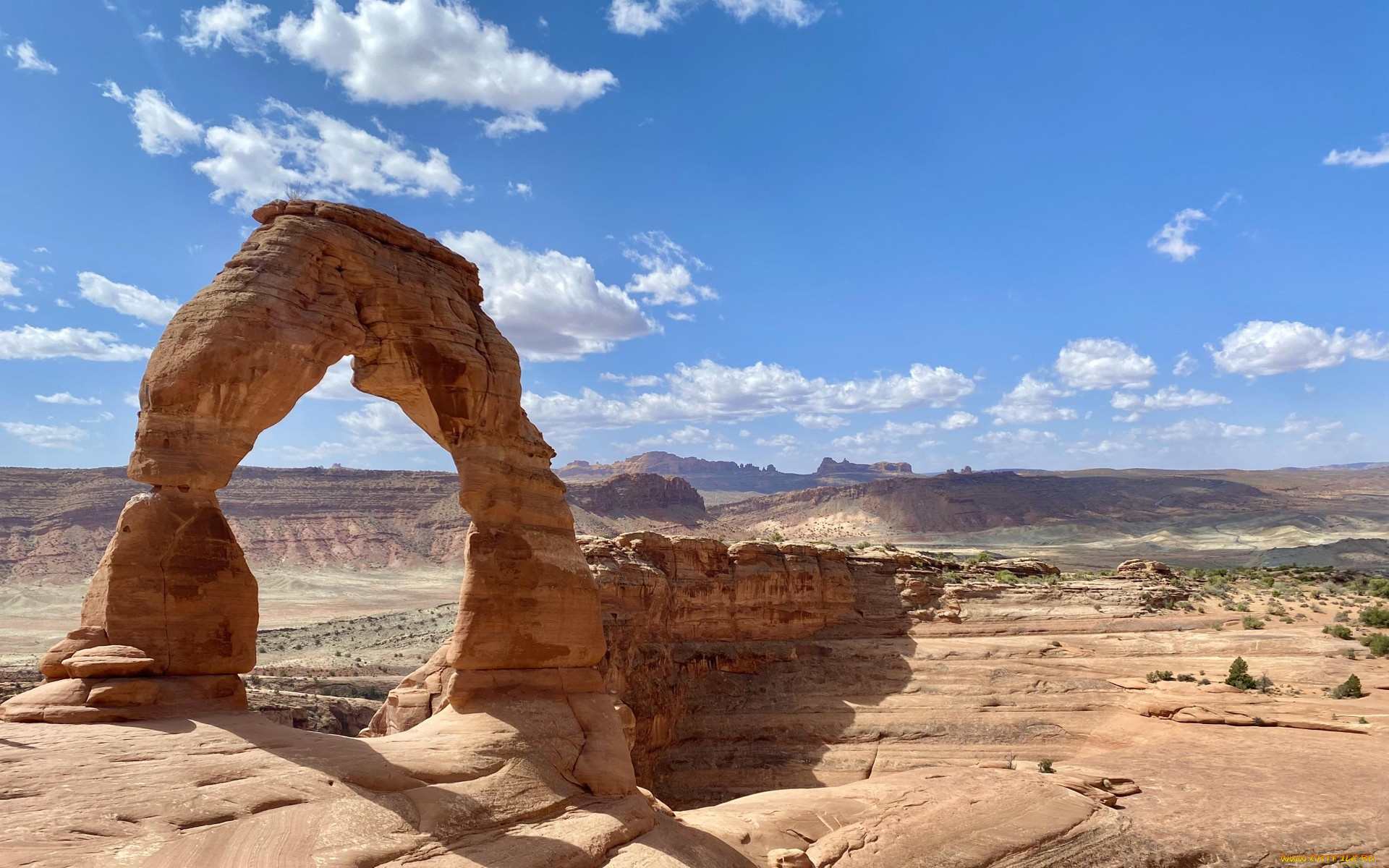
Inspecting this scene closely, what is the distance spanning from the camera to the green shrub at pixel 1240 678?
86.8 feet

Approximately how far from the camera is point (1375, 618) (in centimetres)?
3048

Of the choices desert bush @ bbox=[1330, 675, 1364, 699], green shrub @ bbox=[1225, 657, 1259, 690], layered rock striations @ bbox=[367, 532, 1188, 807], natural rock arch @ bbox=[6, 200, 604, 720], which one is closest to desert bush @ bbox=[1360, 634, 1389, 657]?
desert bush @ bbox=[1330, 675, 1364, 699]

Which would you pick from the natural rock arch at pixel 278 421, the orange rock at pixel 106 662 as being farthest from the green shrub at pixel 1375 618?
the orange rock at pixel 106 662

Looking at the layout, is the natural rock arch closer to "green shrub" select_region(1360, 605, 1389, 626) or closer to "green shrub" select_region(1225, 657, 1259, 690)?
"green shrub" select_region(1225, 657, 1259, 690)

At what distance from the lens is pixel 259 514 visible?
97.4 m

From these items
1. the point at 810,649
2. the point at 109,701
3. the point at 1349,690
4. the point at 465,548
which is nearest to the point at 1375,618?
the point at 1349,690

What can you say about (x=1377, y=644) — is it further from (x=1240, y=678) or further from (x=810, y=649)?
(x=810, y=649)

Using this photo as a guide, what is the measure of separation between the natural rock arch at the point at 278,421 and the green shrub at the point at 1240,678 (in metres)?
22.4

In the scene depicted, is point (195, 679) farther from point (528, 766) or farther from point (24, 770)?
point (528, 766)

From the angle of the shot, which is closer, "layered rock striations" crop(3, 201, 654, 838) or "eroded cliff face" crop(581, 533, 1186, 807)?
"layered rock striations" crop(3, 201, 654, 838)

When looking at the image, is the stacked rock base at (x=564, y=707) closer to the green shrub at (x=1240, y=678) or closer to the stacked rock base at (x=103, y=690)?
the stacked rock base at (x=103, y=690)

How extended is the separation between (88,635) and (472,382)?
672 centimetres

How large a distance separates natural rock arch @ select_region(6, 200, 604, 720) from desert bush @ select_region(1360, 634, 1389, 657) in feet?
88.9

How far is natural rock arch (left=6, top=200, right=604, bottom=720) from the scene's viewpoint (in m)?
10.9
